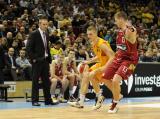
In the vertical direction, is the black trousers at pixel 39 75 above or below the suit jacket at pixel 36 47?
below

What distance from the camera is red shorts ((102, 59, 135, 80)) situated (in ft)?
29.3

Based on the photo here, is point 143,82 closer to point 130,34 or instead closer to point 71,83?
point 71,83

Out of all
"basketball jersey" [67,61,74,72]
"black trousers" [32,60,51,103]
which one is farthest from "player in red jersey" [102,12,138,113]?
"basketball jersey" [67,61,74,72]

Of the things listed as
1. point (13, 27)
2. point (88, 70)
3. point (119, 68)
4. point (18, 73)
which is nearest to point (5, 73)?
point (18, 73)

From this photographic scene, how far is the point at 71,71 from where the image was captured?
13.4m

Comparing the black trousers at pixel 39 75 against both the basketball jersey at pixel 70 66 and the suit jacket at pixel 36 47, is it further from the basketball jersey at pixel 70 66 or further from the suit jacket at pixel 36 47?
the basketball jersey at pixel 70 66

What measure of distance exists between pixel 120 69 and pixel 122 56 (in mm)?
289

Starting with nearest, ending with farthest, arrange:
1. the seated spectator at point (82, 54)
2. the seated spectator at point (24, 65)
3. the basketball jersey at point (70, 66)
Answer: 1. the basketball jersey at point (70, 66)
2. the seated spectator at point (24, 65)
3. the seated spectator at point (82, 54)

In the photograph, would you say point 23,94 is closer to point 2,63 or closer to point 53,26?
point 2,63

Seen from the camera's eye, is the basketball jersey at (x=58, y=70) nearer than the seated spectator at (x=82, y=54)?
Yes

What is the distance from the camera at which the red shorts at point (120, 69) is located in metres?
8.94

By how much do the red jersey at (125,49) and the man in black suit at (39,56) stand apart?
7.93 feet

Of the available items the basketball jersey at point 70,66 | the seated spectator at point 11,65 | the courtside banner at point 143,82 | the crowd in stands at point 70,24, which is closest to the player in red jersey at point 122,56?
the basketball jersey at point 70,66

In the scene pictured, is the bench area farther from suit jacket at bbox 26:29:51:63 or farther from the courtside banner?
the courtside banner
